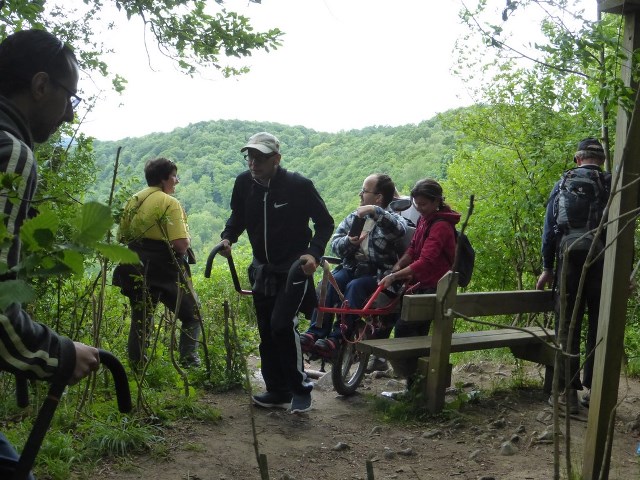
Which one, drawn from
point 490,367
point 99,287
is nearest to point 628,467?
point 490,367

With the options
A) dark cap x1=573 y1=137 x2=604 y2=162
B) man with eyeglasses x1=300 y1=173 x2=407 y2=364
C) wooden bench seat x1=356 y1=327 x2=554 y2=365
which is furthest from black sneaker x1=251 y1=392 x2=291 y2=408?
dark cap x1=573 y1=137 x2=604 y2=162

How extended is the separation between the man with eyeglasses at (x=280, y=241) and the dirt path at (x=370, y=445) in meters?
0.50

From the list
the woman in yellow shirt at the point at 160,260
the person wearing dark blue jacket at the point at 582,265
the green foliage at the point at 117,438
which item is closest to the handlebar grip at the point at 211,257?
the woman in yellow shirt at the point at 160,260

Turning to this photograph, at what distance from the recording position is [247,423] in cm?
535

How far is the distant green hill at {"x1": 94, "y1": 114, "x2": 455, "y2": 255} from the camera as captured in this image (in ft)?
60.6

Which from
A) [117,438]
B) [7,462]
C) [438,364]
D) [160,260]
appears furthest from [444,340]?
[7,462]

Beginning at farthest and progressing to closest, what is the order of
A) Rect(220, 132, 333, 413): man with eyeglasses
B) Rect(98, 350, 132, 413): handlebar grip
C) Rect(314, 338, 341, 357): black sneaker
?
1. Rect(314, 338, 341, 357): black sneaker
2. Rect(220, 132, 333, 413): man with eyeglasses
3. Rect(98, 350, 132, 413): handlebar grip

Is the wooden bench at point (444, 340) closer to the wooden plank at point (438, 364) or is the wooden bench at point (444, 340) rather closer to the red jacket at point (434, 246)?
the wooden plank at point (438, 364)

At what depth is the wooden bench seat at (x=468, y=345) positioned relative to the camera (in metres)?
5.75

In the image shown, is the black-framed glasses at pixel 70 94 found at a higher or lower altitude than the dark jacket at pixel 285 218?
higher

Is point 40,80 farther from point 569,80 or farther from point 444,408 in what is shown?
point 569,80

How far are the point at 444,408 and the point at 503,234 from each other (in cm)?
360

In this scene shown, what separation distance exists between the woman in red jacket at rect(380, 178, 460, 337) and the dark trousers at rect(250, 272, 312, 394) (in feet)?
3.61

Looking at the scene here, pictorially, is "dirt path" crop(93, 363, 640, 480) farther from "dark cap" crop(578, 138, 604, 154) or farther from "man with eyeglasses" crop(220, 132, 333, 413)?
"dark cap" crop(578, 138, 604, 154)
